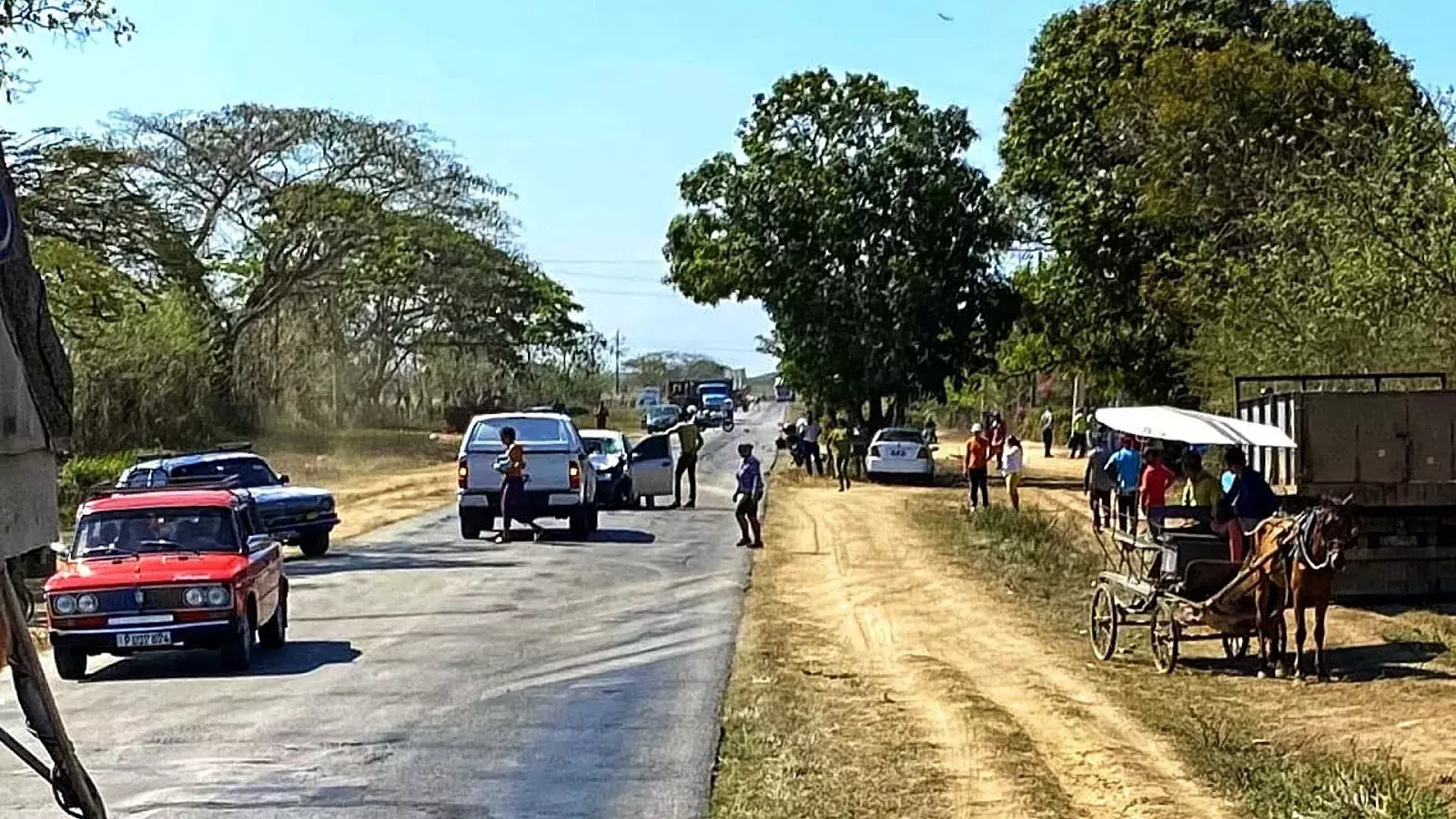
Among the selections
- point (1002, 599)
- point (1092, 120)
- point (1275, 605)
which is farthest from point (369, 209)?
point (1275, 605)

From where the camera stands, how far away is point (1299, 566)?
15.3m

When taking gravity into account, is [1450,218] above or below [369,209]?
below

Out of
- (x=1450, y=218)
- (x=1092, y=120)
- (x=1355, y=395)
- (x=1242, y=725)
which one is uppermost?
(x=1092, y=120)

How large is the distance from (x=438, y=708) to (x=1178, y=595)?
20.5ft

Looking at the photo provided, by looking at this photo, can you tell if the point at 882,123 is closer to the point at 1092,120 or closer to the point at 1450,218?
the point at 1092,120

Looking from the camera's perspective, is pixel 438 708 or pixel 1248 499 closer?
pixel 438 708

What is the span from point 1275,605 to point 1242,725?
2675mm

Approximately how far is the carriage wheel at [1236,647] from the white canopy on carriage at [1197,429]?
1835mm

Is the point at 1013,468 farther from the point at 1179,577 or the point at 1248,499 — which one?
the point at 1179,577

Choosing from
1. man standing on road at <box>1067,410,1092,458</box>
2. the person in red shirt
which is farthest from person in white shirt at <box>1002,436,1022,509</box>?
man standing on road at <box>1067,410,1092,458</box>

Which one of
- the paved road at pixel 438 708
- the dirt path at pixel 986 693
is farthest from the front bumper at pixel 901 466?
the paved road at pixel 438 708

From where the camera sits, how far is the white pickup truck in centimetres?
3066

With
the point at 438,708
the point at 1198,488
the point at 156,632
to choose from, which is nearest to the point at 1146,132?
the point at 1198,488

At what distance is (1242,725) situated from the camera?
13547 millimetres
